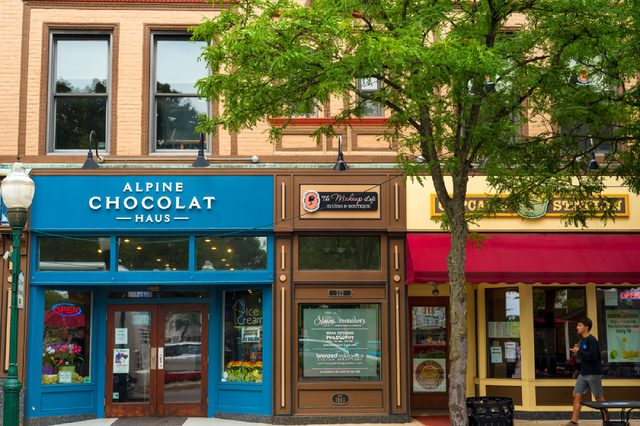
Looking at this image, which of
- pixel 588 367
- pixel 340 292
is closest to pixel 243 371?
pixel 340 292

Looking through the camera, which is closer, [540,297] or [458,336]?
[458,336]

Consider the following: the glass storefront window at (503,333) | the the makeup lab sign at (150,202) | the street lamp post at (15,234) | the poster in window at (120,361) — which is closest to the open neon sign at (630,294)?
the glass storefront window at (503,333)

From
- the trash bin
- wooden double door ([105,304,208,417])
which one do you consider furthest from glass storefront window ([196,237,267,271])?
the trash bin

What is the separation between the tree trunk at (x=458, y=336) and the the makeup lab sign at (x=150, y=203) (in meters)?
4.59

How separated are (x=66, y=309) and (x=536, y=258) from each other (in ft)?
27.1

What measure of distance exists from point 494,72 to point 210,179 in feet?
20.1

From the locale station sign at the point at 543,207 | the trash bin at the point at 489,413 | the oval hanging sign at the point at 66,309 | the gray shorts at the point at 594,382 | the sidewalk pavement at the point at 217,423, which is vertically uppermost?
the locale station sign at the point at 543,207

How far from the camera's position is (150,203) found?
1351 centimetres

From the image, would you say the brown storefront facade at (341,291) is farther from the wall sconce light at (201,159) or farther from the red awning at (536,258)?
the wall sconce light at (201,159)

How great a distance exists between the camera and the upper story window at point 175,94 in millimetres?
14133

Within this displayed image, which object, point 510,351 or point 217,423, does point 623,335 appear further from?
point 217,423

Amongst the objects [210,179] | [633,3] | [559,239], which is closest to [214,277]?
[210,179]

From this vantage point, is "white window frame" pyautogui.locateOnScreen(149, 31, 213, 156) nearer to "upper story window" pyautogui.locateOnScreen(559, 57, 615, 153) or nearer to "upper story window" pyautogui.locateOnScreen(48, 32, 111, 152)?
"upper story window" pyautogui.locateOnScreen(48, 32, 111, 152)

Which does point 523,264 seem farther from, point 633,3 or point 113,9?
point 113,9
